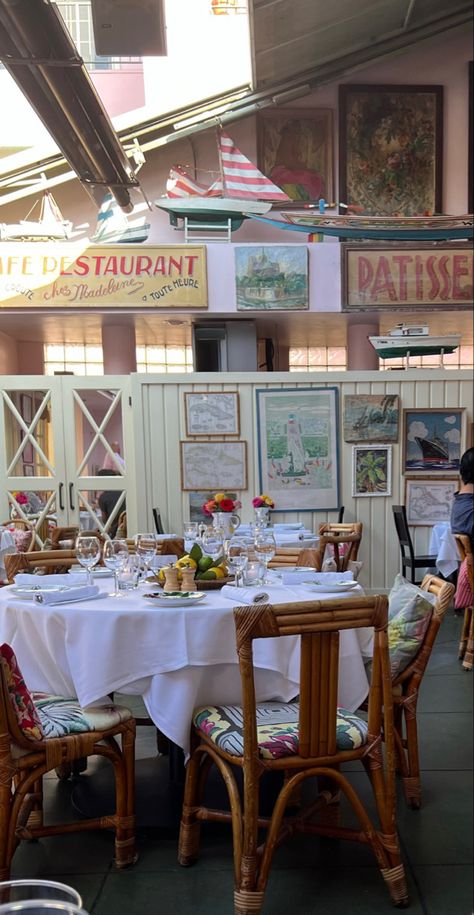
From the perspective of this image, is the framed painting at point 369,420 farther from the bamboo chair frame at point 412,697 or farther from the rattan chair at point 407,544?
the bamboo chair frame at point 412,697

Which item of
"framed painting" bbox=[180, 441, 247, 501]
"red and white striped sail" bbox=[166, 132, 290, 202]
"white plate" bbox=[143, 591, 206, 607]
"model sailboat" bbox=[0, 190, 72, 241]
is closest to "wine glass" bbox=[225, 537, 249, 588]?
"white plate" bbox=[143, 591, 206, 607]

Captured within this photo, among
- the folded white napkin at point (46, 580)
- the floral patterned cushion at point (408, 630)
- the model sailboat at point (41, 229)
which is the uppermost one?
the model sailboat at point (41, 229)

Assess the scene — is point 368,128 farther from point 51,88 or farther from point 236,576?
point 236,576

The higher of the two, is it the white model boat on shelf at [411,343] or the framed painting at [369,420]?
the white model boat on shelf at [411,343]

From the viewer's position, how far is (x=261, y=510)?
11.0 ft

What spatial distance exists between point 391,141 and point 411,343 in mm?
1900

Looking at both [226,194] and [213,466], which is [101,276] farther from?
[213,466]

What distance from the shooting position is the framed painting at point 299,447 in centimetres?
438

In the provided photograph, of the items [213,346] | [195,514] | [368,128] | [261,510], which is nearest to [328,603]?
[368,128]

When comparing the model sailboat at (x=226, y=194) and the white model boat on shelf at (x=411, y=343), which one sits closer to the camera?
the white model boat on shelf at (x=411, y=343)

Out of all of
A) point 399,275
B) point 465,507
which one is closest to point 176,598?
point 465,507

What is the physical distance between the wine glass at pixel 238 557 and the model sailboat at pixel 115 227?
3840 millimetres

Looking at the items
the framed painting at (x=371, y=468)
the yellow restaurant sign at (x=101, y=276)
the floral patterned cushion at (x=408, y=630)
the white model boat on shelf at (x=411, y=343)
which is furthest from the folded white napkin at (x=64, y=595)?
the yellow restaurant sign at (x=101, y=276)

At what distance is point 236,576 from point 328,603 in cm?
50
